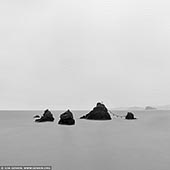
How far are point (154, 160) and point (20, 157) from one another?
12273 millimetres

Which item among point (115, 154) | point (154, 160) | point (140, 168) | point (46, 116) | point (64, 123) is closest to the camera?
point (140, 168)

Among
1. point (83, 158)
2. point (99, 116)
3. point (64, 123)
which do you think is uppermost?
point (99, 116)

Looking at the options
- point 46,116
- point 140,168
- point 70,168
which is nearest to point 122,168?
point 140,168

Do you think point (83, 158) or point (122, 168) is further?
point (83, 158)

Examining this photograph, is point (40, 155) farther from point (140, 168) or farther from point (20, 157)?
point (140, 168)

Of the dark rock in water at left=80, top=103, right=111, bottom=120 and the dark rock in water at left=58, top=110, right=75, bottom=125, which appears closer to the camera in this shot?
the dark rock in water at left=58, top=110, right=75, bottom=125

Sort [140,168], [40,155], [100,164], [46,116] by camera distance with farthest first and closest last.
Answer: [46,116], [40,155], [100,164], [140,168]

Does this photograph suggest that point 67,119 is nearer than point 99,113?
Yes

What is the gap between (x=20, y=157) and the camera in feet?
71.7

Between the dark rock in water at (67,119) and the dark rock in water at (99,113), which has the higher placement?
the dark rock in water at (99,113)

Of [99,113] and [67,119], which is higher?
[99,113]

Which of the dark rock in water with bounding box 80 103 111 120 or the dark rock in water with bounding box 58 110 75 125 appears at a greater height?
the dark rock in water with bounding box 80 103 111 120

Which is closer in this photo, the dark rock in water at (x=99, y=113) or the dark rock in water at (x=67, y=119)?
the dark rock in water at (x=67, y=119)

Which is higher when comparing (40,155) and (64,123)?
(64,123)
